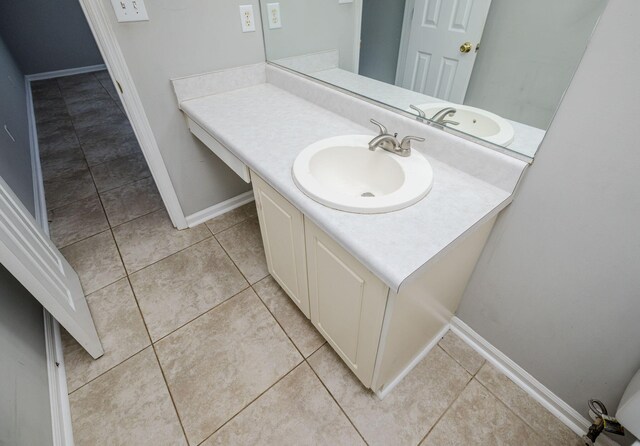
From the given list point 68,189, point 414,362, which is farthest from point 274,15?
point 68,189

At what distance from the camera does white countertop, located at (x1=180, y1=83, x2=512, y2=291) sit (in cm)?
74

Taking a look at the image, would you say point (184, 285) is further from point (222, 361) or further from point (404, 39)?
point (404, 39)

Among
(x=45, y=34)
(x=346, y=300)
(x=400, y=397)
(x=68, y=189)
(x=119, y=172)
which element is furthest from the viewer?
(x=45, y=34)

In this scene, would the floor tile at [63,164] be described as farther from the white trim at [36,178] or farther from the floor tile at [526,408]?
the floor tile at [526,408]

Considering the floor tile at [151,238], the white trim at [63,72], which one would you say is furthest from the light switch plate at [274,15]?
the white trim at [63,72]

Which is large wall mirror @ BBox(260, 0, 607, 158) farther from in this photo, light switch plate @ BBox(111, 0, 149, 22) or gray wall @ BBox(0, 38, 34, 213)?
gray wall @ BBox(0, 38, 34, 213)

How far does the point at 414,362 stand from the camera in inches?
50.9

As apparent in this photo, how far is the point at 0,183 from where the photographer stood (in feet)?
3.77

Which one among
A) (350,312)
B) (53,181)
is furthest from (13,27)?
(350,312)

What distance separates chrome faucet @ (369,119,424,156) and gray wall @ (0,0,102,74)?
5854 mm

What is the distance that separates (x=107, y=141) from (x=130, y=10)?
2.13 metres

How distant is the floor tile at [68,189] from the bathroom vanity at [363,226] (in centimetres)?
139

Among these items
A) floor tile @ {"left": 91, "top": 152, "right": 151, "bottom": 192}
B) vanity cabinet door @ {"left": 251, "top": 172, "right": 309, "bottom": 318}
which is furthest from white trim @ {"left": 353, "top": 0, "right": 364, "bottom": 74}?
floor tile @ {"left": 91, "top": 152, "right": 151, "bottom": 192}

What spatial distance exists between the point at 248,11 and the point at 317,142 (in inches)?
37.5
